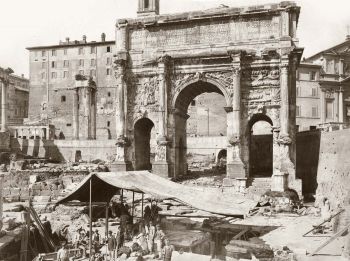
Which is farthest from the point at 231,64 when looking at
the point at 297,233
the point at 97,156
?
the point at 97,156

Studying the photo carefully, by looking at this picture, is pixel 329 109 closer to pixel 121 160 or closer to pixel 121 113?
pixel 121 113

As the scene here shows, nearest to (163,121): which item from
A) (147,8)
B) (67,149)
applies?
(147,8)

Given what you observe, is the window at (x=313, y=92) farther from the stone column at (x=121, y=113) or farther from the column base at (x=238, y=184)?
the stone column at (x=121, y=113)

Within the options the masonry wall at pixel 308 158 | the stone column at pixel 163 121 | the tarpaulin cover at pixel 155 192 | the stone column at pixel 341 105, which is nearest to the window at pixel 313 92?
the stone column at pixel 341 105

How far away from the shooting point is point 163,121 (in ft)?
81.8

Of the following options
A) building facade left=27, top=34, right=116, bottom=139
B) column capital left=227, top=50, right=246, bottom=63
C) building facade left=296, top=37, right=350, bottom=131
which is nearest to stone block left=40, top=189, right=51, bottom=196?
column capital left=227, top=50, right=246, bottom=63

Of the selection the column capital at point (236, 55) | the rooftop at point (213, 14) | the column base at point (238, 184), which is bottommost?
the column base at point (238, 184)

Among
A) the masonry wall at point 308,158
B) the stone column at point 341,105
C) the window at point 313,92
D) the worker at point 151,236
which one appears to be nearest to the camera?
the worker at point 151,236

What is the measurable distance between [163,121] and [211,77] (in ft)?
12.6

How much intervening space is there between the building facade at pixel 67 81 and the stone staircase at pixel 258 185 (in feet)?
129

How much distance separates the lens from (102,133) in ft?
198

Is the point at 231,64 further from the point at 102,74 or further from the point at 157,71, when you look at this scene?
the point at 102,74

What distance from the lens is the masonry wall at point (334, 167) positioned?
17.7m

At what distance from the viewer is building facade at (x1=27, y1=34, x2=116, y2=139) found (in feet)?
197
